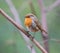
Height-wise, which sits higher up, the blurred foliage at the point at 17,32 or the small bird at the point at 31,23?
the blurred foliage at the point at 17,32

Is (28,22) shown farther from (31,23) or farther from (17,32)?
(17,32)

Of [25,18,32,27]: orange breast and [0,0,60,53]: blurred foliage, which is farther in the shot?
[0,0,60,53]: blurred foliage

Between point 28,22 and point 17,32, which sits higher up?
point 17,32

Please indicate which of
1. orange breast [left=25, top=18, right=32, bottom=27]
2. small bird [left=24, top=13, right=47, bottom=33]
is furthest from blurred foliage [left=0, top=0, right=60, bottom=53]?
orange breast [left=25, top=18, right=32, bottom=27]

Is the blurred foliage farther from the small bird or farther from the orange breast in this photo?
the orange breast

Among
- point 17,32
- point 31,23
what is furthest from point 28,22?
point 17,32

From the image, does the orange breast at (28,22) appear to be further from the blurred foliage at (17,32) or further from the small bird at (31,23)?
the blurred foliage at (17,32)

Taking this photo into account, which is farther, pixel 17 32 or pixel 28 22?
pixel 17 32

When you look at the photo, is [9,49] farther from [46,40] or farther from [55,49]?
[46,40]

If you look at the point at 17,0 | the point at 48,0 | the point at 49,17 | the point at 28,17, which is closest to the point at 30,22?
the point at 28,17

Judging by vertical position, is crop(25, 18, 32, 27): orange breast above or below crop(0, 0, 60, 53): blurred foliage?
below

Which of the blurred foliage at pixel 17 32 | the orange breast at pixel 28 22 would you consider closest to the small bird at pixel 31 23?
the orange breast at pixel 28 22

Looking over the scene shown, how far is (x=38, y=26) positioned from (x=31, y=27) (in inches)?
2.5

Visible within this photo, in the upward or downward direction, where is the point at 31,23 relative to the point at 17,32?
downward
